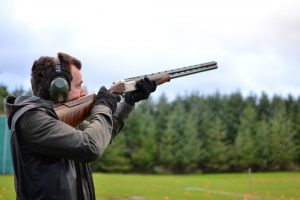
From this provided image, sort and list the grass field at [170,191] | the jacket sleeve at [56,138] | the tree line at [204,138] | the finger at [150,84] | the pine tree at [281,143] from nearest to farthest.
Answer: the jacket sleeve at [56,138] < the finger at [150,84] < the grass field at [170,191] < the tree line at [204,138] < the pine tree at [281,143]

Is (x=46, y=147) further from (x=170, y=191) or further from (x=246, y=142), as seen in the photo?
(x=246, y=142)

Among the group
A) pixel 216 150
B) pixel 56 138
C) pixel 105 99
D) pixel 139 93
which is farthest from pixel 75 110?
pixel 216 150

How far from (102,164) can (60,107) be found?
56.0 metres

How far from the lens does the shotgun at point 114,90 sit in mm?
2832

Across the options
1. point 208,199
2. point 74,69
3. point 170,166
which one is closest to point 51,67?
point 74,69

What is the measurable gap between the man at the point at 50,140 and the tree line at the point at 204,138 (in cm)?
5529

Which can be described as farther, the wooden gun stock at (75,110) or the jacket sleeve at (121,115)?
the jacket sleeve at (121,115)

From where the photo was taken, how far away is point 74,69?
2.82m

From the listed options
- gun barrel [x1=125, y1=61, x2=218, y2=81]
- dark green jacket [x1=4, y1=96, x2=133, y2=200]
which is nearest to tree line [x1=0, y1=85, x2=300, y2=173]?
gun barrel [x1=125, y1=61, x2=218, y2=81]

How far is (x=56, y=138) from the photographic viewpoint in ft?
8.08

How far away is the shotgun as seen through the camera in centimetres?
283

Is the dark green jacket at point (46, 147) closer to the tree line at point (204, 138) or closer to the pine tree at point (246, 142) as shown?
the tree line at point (204, 138)

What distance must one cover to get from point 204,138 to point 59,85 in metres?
63.6

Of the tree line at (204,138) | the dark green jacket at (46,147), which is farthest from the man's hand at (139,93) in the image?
the tree line at (204,138)
